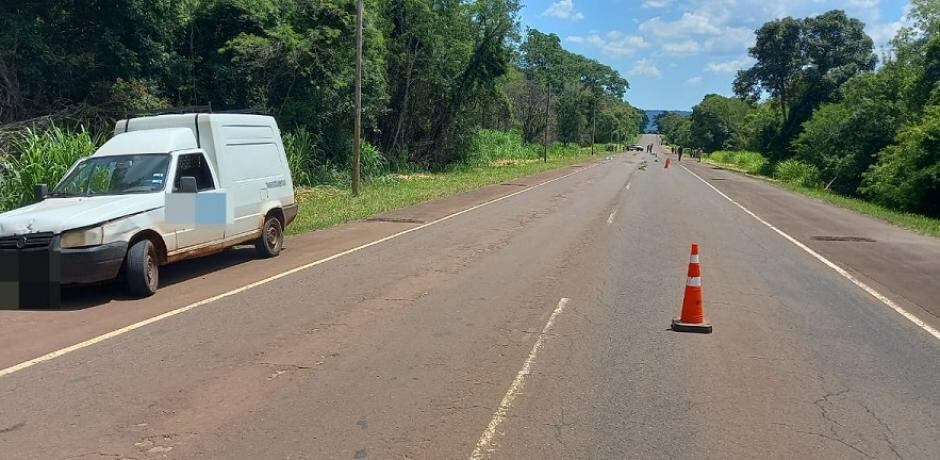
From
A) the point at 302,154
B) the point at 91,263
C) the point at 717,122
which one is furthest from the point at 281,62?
the point at 717,122

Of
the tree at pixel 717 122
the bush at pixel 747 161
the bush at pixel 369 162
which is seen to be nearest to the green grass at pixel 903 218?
the bush at pixel 369 162

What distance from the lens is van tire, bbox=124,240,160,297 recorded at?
8.55m

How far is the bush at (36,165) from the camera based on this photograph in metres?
14.0

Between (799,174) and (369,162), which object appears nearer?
(369,162)

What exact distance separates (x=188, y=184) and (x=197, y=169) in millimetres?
990

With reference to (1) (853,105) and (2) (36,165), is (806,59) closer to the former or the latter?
(1) (853,105)

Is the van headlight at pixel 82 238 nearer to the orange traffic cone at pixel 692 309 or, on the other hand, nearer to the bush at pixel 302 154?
the orange traffic cone at pixel 692 309

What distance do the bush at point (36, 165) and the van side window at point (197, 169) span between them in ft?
16.0

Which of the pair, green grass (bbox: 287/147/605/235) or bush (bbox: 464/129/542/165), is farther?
bush (bbox: 464/129/542/165)

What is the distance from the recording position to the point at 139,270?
28.0ft

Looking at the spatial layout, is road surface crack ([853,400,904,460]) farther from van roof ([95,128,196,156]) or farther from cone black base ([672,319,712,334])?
van roof ([95,128,196,156])

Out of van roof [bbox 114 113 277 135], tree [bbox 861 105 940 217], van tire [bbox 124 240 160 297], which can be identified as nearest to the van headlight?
van tire [bbox 124 240 160 297]

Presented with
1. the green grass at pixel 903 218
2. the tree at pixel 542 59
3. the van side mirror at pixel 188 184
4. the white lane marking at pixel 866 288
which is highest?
the tree at pixel 542 59

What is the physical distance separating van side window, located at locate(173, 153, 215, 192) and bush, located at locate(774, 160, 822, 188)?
117 ft
